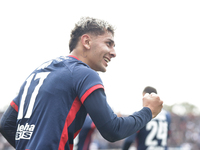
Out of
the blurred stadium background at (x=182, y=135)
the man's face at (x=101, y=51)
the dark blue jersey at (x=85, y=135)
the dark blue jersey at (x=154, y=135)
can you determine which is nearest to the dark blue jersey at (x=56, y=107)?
the man's face at (x=101, y=51)

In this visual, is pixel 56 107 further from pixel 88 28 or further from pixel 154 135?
pixel 154 135

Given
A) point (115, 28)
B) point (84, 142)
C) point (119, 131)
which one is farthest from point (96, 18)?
point (84, 142)

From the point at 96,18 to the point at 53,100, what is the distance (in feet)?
3.13

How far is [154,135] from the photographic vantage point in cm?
555

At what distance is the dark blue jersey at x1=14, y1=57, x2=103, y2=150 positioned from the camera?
1.83 metres

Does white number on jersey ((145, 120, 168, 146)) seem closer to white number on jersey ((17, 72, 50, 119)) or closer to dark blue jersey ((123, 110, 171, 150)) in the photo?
dark blue jersey ((123, 110, 171, 150))

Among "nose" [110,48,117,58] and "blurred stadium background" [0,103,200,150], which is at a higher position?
"nose" [110,48,117,58]

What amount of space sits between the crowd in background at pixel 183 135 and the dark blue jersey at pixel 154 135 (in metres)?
13.0

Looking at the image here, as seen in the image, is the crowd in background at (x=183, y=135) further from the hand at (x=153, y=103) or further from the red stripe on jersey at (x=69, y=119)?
the red stripe on jersey at (x=69, y=119)

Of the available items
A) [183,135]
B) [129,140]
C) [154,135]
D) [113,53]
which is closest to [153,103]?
[113,53]

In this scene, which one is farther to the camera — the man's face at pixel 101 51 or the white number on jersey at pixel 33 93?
the man's face at pixel 101 51

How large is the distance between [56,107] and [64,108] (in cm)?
6

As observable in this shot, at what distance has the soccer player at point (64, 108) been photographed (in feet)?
5.98

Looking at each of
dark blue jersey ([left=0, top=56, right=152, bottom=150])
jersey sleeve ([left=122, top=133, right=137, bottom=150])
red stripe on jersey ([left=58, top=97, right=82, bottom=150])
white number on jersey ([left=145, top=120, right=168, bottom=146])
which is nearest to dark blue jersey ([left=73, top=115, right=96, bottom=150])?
jersey sleeve ([left=122, top=133, right=137, bottom=150])
